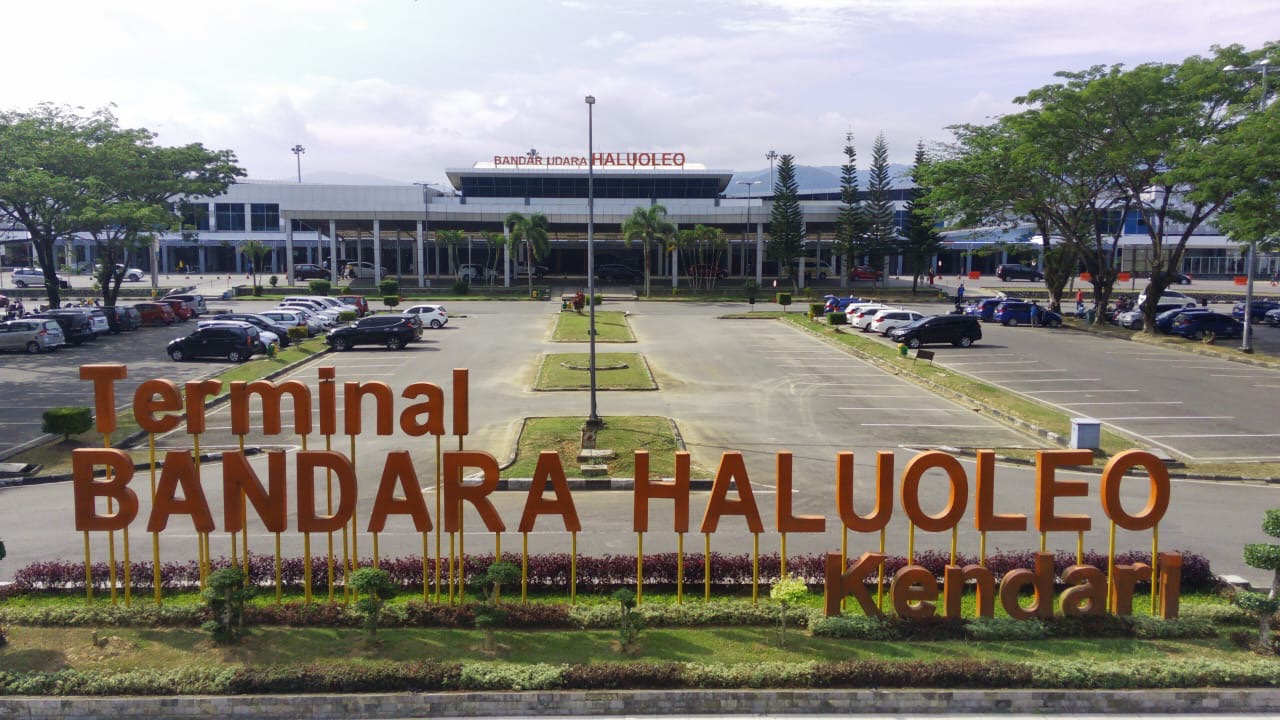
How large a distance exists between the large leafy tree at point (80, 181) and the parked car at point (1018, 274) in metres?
76.0

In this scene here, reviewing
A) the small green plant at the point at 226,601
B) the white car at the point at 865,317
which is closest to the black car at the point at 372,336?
the white car at the point at 865,317

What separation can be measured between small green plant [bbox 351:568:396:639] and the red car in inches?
1848

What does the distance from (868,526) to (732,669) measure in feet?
9.40

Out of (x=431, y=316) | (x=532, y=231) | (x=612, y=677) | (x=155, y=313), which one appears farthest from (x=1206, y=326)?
(x=155, y=313)

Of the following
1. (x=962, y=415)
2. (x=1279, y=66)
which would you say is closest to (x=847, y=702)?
(x=962, y=415)

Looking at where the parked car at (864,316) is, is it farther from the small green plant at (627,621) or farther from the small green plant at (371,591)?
the small green plant at (371,591)

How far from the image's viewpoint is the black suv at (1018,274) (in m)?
95.7

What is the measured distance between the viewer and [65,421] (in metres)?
24.1

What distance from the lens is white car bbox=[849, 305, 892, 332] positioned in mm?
50219

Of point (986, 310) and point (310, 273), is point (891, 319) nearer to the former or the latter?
point (986, 310)

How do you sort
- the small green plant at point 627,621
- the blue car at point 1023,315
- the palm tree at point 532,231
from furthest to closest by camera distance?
the palm tree at point 532,231, the blue car at point 1023,315, the small green plant at point 627,621

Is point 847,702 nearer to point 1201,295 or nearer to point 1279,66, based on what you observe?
point 1279,66

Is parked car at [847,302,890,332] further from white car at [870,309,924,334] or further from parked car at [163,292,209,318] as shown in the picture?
parked car at [163,292,209,318]

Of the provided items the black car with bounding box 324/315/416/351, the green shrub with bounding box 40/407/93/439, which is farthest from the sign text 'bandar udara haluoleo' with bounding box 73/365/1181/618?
the black car with bounding box 324/315/416/351
